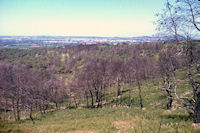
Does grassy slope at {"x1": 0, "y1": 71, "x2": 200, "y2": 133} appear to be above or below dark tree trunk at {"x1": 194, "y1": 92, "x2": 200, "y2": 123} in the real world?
below

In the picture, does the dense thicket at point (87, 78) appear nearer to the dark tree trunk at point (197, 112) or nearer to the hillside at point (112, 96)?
the hillside at point (112, 96)

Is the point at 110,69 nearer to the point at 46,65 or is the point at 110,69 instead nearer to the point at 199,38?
the point at 199,38

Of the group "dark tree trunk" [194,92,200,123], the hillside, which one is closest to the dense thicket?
the hillside

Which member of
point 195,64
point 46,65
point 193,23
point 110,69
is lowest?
point 46,65

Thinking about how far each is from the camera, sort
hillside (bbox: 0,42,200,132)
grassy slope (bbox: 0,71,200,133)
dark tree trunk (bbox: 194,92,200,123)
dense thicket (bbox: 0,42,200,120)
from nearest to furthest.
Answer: dark tree trunk (bbox: 194,92,200,123)
grassy slope (bbox: 0,71,200,133)
hillside (bbox: 0,42,200,132)
dense thicket (bbox: 0,42,200,120)

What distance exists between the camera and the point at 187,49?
8.06 m

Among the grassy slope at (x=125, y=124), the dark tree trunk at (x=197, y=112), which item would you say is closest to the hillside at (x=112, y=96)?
the grassy slope at (x=125, y=124)

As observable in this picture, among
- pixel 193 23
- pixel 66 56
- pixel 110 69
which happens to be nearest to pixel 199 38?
pixel 193 23

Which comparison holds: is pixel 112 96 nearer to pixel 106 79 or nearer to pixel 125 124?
pixel 106 79

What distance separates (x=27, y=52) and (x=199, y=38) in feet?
644

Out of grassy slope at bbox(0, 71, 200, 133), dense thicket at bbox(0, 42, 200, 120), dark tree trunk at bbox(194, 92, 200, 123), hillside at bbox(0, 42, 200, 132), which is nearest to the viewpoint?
dark tree trunk at bbox(194, 92, 200, 123)

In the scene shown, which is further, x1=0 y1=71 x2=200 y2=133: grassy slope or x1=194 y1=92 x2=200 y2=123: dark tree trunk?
x1=0 y1=71 x2=200 y2=133: grassy slope

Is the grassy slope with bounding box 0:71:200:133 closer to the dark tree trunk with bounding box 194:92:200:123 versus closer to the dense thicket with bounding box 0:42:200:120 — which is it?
the dark tree trunk with bounding box 194:92:200:123

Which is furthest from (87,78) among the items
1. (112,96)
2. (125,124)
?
(125,124)
